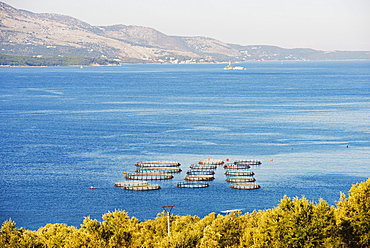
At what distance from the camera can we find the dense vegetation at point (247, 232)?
46656 millimetres

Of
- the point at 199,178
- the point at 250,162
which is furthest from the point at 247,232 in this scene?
the point at 250,162

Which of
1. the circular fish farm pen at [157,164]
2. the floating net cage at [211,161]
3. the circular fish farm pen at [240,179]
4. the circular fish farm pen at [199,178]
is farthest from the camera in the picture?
the floating net cage at [211,161]

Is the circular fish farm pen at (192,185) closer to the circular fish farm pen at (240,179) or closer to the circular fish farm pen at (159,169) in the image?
the circular fish farm pen at (240,179)

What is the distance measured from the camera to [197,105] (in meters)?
196

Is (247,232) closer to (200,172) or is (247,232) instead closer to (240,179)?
(240,179)

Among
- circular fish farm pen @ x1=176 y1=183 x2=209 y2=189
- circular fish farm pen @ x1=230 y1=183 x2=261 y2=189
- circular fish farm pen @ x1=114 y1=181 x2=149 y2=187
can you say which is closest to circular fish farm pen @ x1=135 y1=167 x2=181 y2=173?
circular fish farm pen @ x1=114 y1=181 x2=149 y2=187

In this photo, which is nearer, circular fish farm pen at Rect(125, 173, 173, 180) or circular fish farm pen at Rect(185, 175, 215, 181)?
circular fish farm pen at Rect(185, 175, 215, 181)

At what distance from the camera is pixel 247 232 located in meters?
50.0

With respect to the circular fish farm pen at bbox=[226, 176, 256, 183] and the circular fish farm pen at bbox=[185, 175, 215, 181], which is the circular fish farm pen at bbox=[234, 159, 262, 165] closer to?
the circular fish farm pen at bbox=[226, 176, 256, 183]

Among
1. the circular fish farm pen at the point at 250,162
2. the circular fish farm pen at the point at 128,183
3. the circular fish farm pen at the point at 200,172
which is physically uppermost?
the circular fish farm pen at the point at 250,162

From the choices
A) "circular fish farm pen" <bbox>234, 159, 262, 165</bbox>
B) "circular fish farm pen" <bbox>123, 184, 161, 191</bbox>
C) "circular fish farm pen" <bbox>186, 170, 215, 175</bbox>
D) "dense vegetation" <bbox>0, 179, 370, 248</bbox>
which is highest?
"dense vegetation" <bbox>0, 179, 370, 248</bbox>

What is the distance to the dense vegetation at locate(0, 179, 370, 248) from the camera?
4666 cm

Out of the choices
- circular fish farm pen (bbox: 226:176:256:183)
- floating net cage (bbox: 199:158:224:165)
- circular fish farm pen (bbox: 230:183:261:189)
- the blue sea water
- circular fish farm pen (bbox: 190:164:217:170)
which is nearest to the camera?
the blue sea water

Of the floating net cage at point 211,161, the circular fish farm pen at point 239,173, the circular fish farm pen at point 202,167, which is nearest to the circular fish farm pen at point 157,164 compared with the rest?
the circular fish farm pen at point 202,167
